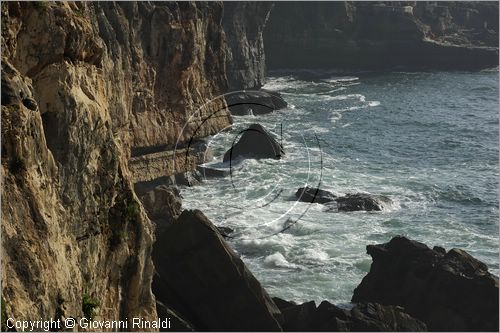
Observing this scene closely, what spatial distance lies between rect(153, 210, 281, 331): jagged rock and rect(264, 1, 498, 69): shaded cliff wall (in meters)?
77.2

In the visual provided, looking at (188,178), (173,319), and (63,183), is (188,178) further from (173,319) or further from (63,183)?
(63,183)

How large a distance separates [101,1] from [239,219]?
14.0 metres

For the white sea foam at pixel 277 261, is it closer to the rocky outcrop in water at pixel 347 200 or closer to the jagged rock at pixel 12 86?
the rocky outcrop in water at pixel 347 200

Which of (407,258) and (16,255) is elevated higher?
(16,255)

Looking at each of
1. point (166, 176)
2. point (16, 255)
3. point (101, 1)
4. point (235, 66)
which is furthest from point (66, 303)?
point (235, 66)

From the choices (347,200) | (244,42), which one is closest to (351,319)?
(347,200)

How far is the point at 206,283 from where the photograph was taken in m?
30.9

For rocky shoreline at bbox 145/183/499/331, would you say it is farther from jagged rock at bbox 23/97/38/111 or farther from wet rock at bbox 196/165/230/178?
wet rock at bbox 196/165/230/178

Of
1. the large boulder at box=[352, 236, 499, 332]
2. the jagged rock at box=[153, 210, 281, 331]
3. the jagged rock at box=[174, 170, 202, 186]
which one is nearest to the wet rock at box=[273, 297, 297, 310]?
the jagged rock at box=[153, 210, 281, 331]

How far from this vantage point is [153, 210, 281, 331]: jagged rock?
30.1 m

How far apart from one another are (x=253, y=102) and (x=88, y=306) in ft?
192

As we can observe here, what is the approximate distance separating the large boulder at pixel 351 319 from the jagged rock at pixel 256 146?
3030 centimetres

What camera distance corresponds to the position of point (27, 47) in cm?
1975

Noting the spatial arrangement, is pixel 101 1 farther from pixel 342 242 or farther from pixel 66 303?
pixel 66 303
